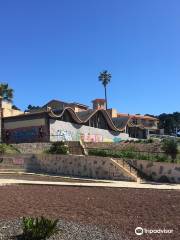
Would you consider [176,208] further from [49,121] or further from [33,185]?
[49,121]

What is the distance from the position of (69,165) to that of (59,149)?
191 inches

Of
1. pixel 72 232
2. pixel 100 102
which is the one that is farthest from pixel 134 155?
pixel 100 102

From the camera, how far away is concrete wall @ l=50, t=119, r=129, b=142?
58.7 meters

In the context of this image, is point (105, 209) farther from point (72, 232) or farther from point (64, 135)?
point (64, 135)

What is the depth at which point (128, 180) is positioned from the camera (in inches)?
1385

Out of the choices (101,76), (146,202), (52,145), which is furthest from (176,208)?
(101,76)

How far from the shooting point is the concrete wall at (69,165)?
37562mm

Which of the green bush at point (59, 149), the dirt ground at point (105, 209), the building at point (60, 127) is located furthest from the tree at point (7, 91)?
the dirt ground at point (105, 209)

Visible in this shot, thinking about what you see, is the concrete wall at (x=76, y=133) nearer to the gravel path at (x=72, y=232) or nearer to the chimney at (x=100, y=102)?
the chimney at (x=100, y=102)

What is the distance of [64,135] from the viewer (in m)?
60.6

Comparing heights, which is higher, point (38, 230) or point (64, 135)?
point (64, 135)

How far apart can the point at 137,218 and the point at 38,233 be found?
4835 millimetres

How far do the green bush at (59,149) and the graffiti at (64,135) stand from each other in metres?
10.2

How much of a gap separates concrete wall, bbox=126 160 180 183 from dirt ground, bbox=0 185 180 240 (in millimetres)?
13290
